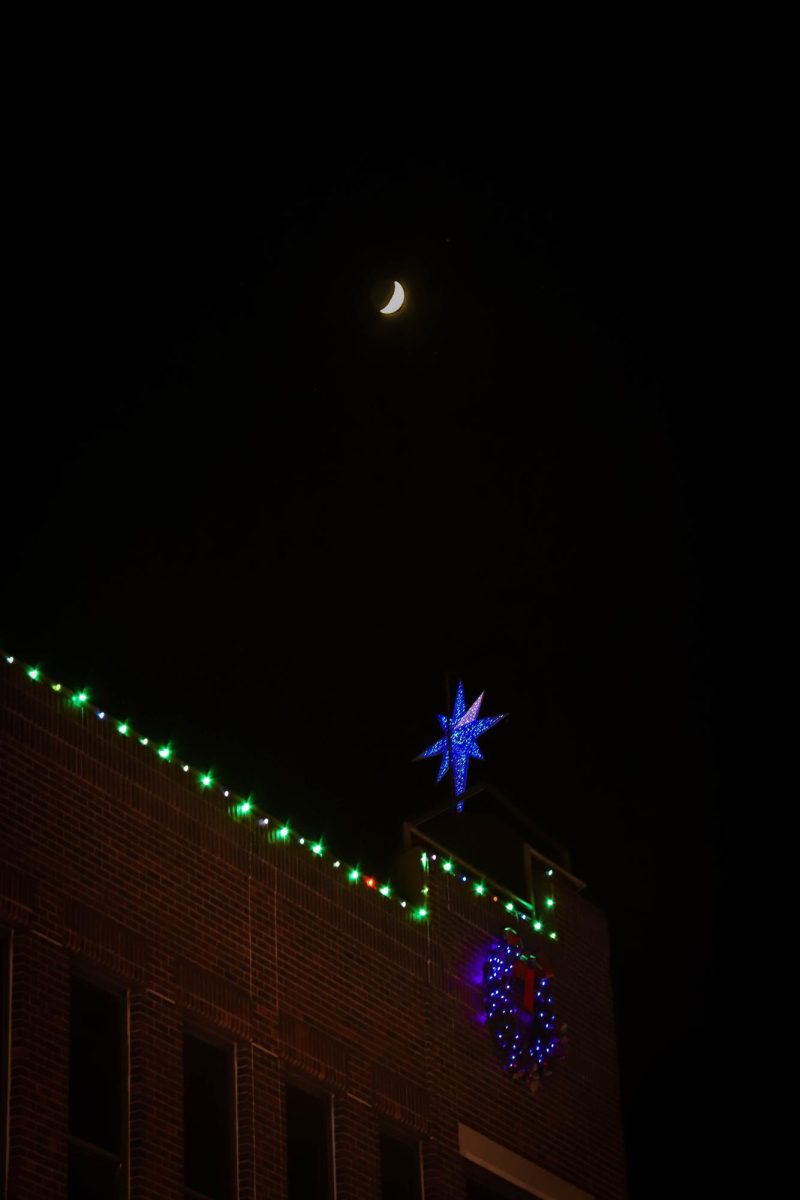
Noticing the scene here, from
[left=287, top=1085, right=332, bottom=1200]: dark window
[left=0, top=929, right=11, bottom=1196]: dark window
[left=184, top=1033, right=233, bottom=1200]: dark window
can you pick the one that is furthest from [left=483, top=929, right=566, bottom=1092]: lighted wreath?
[left=0, top=929, right=11, bottom=1196]: dark window

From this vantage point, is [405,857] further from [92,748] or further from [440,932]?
[92,748]

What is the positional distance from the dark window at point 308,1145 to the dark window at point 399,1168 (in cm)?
102

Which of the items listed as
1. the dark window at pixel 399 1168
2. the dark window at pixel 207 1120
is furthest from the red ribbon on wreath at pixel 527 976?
the dark window at pixel 207 1120

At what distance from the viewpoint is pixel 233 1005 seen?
20703mm

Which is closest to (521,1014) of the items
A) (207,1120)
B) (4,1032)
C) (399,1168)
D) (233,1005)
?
(399,1168)

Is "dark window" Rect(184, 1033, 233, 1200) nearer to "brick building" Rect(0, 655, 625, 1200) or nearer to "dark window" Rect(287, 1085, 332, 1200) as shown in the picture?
"brick building" Rect(0, 655, 625, 1200)

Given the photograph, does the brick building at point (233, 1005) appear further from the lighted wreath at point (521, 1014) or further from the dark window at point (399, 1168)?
the lighted wreath at point (521, 1014)

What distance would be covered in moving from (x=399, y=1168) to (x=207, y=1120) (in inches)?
131

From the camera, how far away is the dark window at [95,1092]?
18422 mm

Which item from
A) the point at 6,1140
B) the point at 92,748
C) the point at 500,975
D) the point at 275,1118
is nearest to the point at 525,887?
the point at 500,975

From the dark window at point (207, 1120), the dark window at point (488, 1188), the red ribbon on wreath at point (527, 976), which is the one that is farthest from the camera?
the red ribbon on wreath at point (527, 976)

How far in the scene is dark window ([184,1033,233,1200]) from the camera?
65.4 ft

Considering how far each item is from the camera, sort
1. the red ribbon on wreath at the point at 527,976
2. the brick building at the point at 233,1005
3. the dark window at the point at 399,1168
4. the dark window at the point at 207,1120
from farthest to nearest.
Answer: the red ribbon on wreath at the point at 527,976 → the dark window at the point at 399,1168 → the dark window at the point at 207,1120 → the brick building at the point at 233,1005

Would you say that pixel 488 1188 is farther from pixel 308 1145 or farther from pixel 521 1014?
pixel 308 1145
